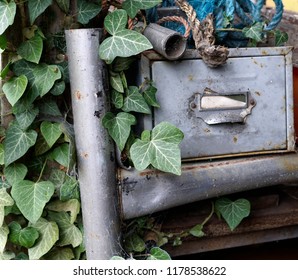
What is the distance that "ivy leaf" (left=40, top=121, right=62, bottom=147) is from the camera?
4.63 ft

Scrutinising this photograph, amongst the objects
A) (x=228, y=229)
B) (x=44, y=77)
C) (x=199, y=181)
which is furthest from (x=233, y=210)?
(x=44, y=77)

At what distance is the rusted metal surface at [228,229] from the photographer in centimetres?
153

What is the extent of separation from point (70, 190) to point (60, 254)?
0.20 meters

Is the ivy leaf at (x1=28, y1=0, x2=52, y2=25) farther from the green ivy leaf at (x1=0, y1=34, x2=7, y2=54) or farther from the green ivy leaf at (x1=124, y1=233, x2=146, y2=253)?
the green ivy leaf at (x1=124, y1=233, x2=146, y2=253)

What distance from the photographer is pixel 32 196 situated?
1.40 metres

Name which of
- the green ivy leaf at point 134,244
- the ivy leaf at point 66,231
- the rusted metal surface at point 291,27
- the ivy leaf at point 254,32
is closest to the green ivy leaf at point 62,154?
the ivy leaf at point 66,231

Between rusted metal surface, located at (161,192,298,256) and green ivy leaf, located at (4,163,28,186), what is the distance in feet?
1.32

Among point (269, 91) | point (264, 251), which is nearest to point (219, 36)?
point (269, 91)

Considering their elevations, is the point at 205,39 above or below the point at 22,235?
above

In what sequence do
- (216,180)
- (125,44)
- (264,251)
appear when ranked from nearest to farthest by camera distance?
(125,44)
(216,180)
(264,251)

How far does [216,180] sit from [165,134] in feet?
0.66

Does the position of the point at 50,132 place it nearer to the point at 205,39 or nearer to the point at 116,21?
the point at 116,21

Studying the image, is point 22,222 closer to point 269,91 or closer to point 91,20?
point 91,20
